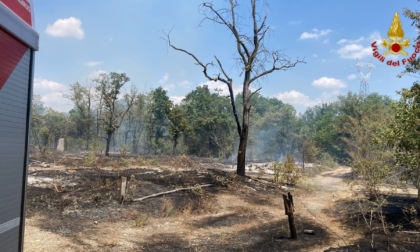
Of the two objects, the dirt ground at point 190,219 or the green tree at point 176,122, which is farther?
the green tree at point 176,122

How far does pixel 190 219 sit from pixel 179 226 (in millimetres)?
894

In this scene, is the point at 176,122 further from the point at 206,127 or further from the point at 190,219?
the point at 190,219

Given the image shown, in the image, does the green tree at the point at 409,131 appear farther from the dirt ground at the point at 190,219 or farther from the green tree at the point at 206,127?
the green tree at the point at 206,127

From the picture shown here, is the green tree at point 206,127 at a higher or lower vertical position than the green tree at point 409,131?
higher

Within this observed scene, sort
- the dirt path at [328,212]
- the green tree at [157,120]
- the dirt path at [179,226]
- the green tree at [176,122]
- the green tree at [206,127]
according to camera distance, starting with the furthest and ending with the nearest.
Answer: the green tree at [157,120] → the green tree at [206,127] → the green tree at [176,122] → the dirt path at [328,212] → the dirt path at [179,226]

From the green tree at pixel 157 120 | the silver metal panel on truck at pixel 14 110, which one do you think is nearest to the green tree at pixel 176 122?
the green tree at pixel 157 120

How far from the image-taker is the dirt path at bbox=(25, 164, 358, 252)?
8.52 meters

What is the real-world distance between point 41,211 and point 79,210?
1.12 m

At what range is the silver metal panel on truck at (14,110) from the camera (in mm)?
2996

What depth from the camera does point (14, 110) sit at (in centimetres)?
318

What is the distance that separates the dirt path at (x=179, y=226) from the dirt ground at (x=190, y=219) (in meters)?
0.02

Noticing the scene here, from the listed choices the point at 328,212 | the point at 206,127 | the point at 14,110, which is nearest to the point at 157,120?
the point at 206,127

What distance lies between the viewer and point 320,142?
49312mm

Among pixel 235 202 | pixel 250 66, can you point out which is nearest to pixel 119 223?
pixel 235 202
